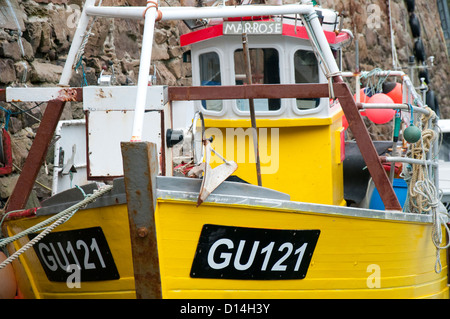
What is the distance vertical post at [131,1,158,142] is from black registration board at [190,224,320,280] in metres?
0.63

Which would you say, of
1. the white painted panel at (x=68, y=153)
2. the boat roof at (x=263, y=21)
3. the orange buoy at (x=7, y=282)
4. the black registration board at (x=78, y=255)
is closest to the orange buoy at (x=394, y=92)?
the boat roof at (x=263, y=21)

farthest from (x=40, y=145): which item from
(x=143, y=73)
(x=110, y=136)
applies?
(x=143, y=73)

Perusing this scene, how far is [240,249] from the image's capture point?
323cm

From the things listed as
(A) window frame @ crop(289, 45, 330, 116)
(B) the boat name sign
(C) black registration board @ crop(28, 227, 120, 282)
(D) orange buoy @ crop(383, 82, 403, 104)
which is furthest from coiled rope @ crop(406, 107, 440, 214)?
(D) orange buoy @ crop(383, 82, 403, 104)

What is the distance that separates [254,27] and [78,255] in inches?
76.0

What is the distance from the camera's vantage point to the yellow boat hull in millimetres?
3111

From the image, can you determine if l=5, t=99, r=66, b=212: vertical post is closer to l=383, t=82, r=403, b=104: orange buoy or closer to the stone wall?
the stone wall

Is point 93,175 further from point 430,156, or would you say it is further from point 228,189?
point 430,156

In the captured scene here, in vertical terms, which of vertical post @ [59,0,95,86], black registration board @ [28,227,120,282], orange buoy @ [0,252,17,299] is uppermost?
vertical post @ [59,0,95,86]

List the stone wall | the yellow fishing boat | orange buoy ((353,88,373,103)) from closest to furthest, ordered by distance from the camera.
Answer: the yellow fishing boat
the stone wall
orange buoy ((353,88,373,103))

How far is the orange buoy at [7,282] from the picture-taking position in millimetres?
3641

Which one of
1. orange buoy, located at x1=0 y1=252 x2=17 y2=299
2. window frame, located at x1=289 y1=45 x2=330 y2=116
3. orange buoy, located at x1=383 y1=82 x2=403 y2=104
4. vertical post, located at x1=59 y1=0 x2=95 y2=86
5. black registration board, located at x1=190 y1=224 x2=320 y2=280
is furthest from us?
orange buoy, located at x1=383 y1=82 x2=403 y2=104

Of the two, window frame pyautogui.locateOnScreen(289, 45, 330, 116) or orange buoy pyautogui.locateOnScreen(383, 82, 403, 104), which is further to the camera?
orange buoy pyautogui.locateOnScreen(383, 82, 403, 104)

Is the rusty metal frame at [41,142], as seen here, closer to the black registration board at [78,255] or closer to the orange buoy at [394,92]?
the black registration board at [78,255]
